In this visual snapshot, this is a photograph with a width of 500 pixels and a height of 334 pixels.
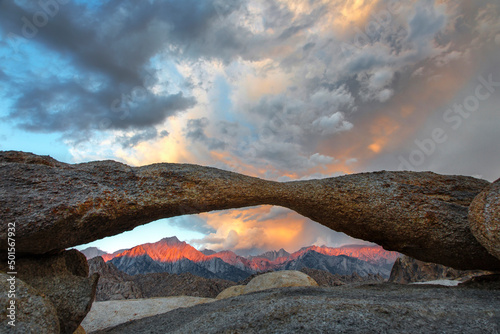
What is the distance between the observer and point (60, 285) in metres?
9.57

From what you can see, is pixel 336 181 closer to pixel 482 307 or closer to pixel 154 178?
pixel 482 307

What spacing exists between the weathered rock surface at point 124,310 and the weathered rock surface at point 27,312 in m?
10.6

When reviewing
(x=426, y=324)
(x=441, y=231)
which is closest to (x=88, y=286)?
(x=426, y=324)

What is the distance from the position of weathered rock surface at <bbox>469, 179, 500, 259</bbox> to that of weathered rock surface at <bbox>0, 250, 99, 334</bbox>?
45.4 feet

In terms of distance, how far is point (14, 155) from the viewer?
11.0m

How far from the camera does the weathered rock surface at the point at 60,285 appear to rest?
9.03 m

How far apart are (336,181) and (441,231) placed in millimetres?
4671

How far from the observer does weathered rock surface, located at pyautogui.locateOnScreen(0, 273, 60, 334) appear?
267 inches

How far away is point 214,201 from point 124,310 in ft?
48.9

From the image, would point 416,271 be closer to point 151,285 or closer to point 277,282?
point 277,282

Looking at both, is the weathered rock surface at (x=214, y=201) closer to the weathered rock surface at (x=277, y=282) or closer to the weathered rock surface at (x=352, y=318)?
the weathered rock surface at (x=352, y=318)

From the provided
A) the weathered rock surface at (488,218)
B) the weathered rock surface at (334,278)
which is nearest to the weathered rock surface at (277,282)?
the weathered rock surface at (488,218)

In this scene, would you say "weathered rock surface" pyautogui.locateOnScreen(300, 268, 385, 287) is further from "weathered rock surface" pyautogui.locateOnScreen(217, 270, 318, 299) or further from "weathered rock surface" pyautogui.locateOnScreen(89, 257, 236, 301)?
"weathered rock surface" pyautogui.locateOnScreen(217, 270, 318, 299)

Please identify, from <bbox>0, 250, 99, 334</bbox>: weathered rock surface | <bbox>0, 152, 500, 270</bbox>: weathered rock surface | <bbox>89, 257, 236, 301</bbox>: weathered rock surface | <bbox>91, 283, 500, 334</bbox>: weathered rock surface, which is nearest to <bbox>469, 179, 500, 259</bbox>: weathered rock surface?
<bbox>91, 283, 500, 334</bbox>: weathered rock surface
